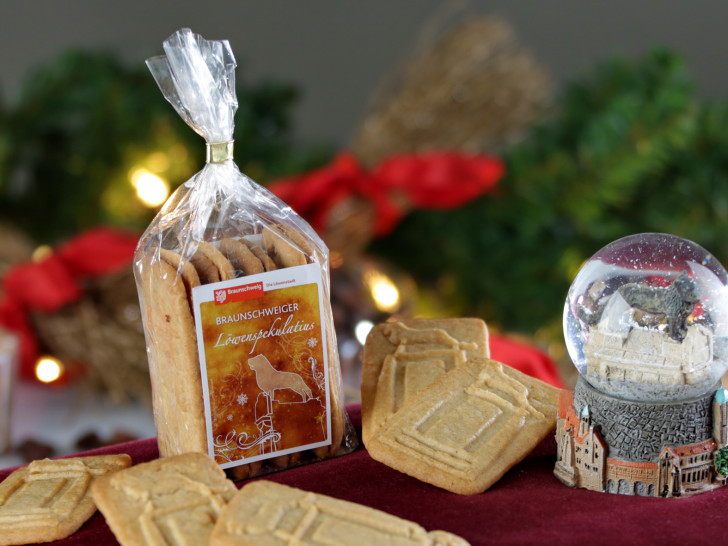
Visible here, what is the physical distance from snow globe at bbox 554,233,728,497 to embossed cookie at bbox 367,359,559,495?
2.3 inches

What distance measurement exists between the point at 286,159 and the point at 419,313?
1.54 ft

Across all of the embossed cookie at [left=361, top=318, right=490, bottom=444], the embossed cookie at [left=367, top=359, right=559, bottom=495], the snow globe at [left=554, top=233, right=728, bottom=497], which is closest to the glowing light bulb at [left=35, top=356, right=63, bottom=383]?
the embossed cookie at [left=361, top=318, right=490, bottom=444]

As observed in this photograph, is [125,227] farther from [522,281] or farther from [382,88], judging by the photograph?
[522,281]

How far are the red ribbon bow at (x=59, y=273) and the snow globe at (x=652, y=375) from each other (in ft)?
3.37

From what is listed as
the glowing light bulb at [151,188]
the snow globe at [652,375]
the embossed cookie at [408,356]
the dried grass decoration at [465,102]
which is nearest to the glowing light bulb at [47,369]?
the glowing light bulb at [151,188]

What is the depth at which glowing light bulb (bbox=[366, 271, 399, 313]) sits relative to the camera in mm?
1657

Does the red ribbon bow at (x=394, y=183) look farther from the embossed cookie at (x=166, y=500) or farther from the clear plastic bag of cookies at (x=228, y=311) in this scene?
the embossed cookie at (x=166, y=500)

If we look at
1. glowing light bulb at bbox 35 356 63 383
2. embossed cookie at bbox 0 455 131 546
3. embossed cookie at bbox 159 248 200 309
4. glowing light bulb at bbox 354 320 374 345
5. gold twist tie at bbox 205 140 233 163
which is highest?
gold twist tie at bbox 205 140 233 163

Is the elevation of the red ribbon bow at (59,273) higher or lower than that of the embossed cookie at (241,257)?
lower

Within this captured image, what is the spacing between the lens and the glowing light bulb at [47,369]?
1.65m

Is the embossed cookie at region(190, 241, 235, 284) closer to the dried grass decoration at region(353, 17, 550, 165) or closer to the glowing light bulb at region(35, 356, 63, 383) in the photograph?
the glowing light bulb at region(35, 356, 63, 383)

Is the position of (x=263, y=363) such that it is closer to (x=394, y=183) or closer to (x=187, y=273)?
(x=187, y=273)

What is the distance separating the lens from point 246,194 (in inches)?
35.3

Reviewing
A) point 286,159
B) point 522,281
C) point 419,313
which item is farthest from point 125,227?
point 522,281
